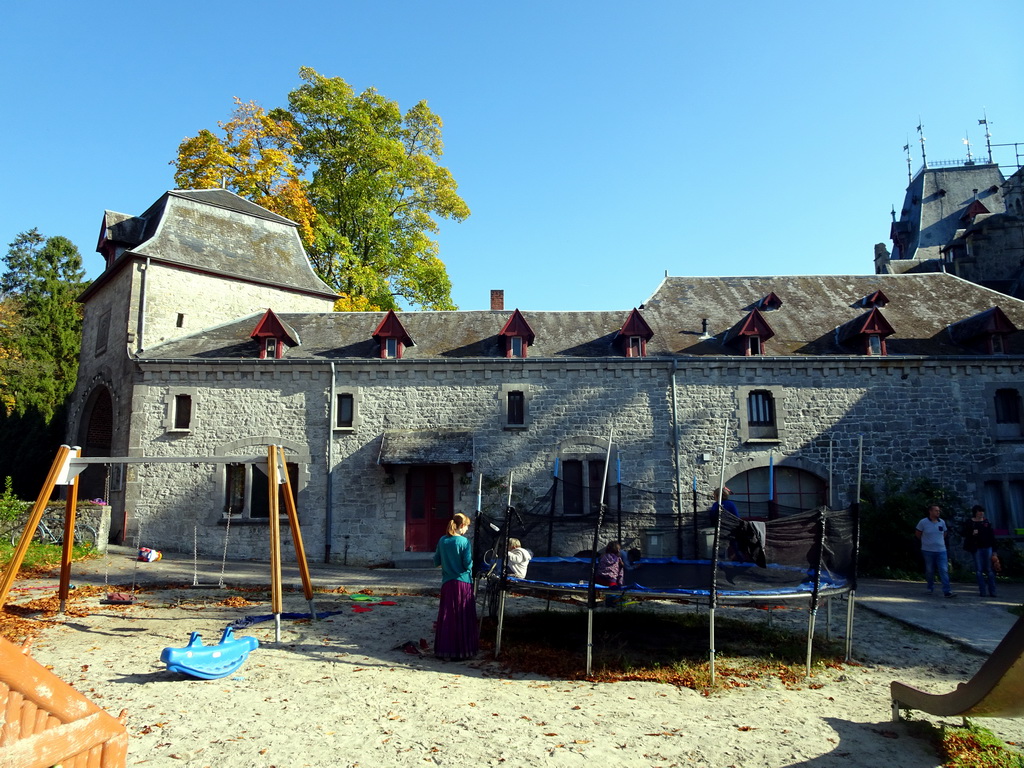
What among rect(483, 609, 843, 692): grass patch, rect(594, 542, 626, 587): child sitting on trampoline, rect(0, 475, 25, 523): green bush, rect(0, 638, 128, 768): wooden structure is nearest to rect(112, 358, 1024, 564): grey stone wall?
rect(0, 475, 25, 523): green bush

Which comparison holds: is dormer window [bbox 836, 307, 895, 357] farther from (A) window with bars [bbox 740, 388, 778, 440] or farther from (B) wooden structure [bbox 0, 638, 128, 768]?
(B) wooden structure [bbox 0, 638, 128, 768]

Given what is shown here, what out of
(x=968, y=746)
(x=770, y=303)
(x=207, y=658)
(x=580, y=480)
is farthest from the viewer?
(x=770, y=303)

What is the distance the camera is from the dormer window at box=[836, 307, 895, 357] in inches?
634

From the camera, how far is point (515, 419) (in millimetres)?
16016

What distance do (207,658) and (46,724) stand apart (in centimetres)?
455

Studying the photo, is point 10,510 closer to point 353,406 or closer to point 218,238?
point 353,406

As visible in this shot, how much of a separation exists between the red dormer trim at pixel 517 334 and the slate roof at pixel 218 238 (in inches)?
265

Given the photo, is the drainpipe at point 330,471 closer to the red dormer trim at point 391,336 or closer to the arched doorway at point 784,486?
the red dormer trim at point 391,336

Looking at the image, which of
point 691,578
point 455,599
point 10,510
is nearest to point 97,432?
point 10,510

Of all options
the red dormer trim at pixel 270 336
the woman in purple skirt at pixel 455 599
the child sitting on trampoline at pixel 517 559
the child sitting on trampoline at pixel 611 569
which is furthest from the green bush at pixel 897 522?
the red dormer trim at pixel 270 336

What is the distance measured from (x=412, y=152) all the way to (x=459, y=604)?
70.8 ft

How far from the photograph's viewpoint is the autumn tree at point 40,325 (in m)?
22.6

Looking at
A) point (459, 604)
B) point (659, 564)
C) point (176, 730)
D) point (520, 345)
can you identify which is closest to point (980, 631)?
point (659, 564)

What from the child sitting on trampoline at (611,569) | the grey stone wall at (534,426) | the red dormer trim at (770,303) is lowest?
the child sitting on trampoline at (611,569)
